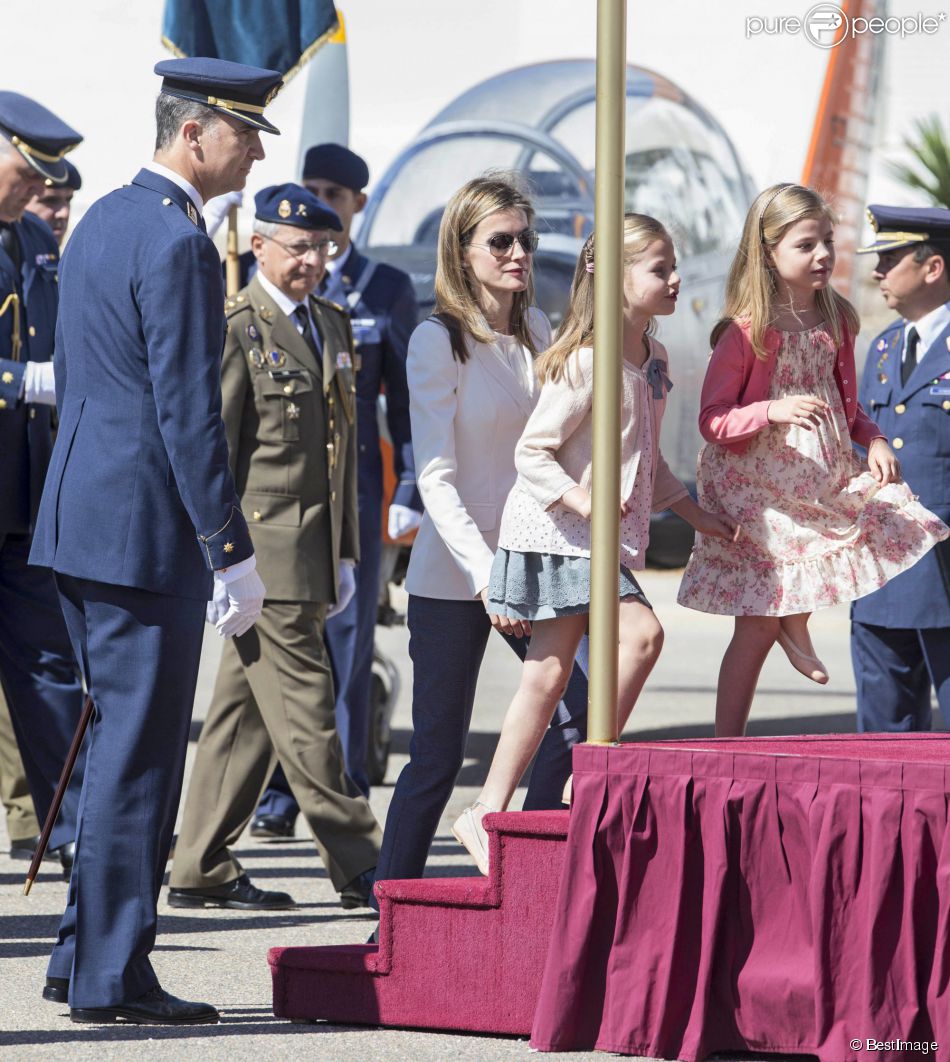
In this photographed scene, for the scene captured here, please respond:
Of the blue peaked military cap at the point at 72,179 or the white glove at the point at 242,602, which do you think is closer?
the white glove at the point at 242,602

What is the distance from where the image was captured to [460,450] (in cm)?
424

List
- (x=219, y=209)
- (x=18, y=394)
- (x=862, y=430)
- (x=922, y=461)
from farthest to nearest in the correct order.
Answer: (x=219, y=209) < (x=922, y=461) < (x=18, y=394) < (x=862, y=430)

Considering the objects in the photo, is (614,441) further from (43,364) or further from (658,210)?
(658,210)

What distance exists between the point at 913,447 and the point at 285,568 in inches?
67.3

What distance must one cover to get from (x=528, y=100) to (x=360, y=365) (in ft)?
6.10

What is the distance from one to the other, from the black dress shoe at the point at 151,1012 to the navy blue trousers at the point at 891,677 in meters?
2.35

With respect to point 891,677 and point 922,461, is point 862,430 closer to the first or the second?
point 922,461

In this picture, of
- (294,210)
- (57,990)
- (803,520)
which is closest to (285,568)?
(294,210)

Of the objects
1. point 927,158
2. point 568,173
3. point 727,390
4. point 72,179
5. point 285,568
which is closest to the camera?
point 727,390

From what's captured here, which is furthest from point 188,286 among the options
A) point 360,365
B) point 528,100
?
point 528,100

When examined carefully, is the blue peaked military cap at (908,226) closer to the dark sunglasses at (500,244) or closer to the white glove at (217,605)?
the dark sunglasses at (500,244)

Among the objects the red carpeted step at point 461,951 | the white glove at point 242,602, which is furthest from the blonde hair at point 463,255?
the red carpeted step at point 461,951

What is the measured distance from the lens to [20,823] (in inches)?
219

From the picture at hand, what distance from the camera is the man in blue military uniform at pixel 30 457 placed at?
5.16 metres
